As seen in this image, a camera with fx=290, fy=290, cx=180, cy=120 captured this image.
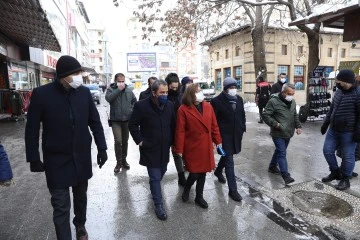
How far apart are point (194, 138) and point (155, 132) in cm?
53

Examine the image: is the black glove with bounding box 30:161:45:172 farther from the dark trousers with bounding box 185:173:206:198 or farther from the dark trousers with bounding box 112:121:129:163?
the dark trousers with bounding box 112:121:129:163

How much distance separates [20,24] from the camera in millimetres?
10633

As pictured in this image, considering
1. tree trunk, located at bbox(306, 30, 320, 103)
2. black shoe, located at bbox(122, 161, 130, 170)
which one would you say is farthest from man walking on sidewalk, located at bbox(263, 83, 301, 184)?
tree trunk, located at bbox(306, 30, 320, 103)

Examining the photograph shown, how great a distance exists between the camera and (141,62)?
28500mm

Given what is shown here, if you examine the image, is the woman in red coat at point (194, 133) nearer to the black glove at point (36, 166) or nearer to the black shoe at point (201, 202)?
the black shoe at point (201, 202)

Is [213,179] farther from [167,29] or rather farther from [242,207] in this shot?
[167,29]

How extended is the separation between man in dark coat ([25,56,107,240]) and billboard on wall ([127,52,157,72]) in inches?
1010

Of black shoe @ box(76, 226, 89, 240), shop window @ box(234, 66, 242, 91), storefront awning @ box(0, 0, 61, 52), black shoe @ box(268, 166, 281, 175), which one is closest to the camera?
black shoe @ box(76, 226, 89, 240)

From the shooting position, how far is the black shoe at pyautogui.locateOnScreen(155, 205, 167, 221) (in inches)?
144

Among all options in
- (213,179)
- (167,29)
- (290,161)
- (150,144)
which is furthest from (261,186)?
(167,29)

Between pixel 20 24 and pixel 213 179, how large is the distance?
962 centimetres

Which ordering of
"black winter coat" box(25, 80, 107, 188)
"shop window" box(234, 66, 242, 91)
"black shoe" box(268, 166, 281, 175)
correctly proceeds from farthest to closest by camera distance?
"shop window" box(234, 66, 242, 91) < "black shoe" box(268, 166, 281, 175) < "black winter coat" box(25, 80, 107, 188)

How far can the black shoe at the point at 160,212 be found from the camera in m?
3.65

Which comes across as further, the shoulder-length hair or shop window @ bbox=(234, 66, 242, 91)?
shop window @ bbox=(234, 66, 242, 91)
